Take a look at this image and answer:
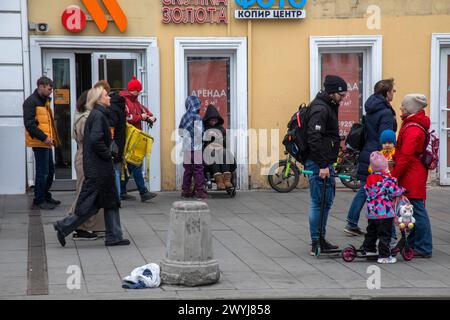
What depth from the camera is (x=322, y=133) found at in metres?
8.99

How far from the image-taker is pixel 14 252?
371 inches

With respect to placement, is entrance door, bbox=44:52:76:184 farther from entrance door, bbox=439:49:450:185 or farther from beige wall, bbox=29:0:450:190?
entrance door, bbox=439:49:450:185

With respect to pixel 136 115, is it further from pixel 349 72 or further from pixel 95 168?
pixel 349 72

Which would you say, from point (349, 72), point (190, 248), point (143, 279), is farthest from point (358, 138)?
point (349, 72)

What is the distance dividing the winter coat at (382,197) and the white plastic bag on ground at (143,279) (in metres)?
2.52

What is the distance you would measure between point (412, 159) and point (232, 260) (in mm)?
2262

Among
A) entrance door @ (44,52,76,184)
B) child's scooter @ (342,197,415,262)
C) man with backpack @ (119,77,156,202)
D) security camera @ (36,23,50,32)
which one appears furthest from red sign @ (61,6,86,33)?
child's scooter @ (342,197,415,262)

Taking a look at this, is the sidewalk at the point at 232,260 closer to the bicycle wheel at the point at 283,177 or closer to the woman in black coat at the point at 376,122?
the woman in black coat at the point at 376,122

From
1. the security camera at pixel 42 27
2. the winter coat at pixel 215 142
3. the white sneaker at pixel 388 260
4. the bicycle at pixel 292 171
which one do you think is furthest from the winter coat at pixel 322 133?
the security camera at pixel 42 27

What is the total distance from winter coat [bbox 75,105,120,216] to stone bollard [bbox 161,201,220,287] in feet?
5.97

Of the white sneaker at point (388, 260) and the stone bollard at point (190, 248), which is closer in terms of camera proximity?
the stone bollard at point (190, 248)

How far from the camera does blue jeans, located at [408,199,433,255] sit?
9242 mm

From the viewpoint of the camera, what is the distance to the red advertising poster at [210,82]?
1511 centimetres
